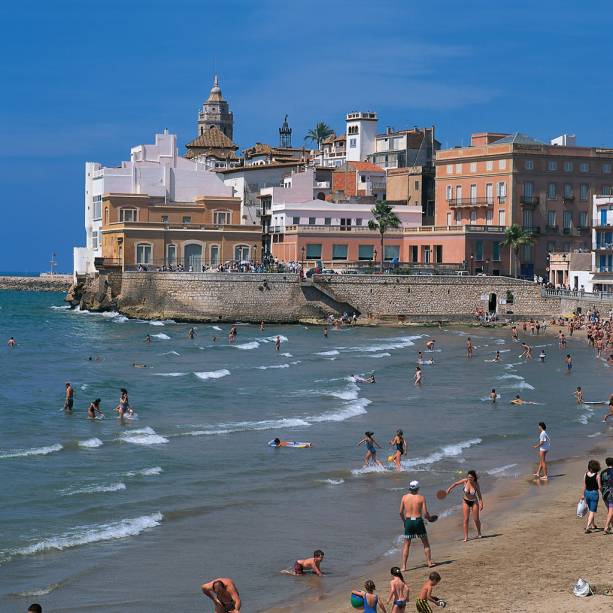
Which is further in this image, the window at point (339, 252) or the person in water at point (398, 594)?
the window at point (339, 252)

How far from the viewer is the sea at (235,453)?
2098 cm

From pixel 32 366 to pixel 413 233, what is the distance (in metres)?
37.7

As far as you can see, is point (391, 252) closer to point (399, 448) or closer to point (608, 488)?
point (399, 448)

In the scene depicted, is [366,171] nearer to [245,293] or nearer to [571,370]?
[245,293]

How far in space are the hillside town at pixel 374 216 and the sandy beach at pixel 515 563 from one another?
2130 inches

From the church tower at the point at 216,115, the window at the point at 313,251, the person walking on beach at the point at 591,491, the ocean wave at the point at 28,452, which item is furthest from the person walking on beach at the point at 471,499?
the church tower at the point at 216,115

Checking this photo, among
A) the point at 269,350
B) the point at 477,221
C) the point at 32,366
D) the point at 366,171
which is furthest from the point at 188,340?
the point at 366,171

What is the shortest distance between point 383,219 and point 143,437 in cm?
5111

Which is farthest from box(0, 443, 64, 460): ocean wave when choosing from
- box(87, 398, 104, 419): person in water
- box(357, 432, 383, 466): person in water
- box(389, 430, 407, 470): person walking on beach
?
box(389, 430, 407, 470): person walking on beach

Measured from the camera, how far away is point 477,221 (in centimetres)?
8644

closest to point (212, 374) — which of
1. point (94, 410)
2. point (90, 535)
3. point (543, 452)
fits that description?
point (94, 410)

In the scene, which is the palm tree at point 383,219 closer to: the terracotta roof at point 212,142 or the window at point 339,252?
the window at point 339,252

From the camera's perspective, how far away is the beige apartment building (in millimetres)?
84125

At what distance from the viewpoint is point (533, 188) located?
278ft
